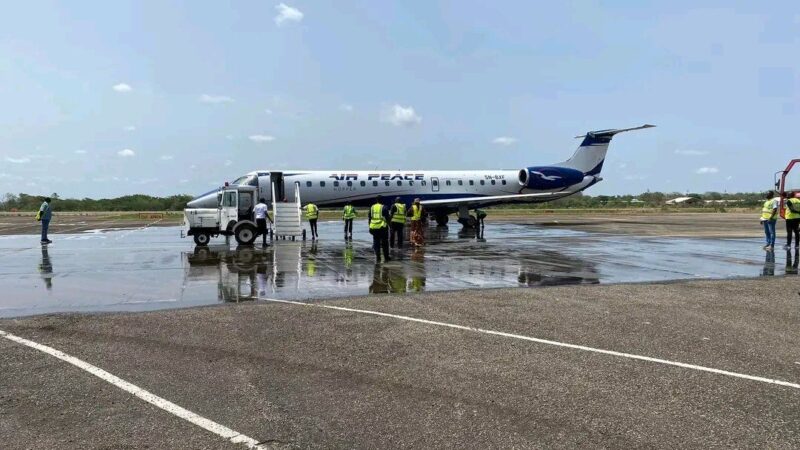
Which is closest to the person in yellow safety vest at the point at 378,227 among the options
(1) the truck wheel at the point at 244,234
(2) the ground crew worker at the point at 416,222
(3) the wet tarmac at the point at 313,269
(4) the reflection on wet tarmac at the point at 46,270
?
(3) the wet tarmac at the point at 313,269

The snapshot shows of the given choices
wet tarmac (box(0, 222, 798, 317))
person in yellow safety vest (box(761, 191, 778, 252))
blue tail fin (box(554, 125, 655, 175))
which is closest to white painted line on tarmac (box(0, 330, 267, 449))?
wet tarmac (box(0, 222, 798, 317))

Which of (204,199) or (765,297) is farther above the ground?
(204,199)

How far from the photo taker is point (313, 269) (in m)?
13.0

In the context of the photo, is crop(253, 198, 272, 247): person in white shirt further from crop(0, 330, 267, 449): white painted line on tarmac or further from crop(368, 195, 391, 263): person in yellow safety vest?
crop(0, 330, 267, 449): white painted line on tarmac

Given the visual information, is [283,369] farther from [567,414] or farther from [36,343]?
[36,343]

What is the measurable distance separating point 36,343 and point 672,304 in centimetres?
870

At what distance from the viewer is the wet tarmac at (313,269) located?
379 inches

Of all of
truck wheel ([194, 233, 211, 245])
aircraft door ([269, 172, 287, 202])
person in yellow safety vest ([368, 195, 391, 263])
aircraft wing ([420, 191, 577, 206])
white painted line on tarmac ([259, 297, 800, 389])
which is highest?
aircraft door ([269, 172, 287, 202])

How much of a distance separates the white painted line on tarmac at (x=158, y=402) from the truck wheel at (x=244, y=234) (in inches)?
493

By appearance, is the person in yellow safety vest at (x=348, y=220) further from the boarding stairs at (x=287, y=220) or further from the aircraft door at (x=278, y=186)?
the aircraft door at (x=278, y=186)

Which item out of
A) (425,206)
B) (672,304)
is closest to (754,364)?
(672,304)

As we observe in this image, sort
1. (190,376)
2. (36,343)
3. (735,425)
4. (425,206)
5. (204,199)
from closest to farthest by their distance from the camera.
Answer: (735,425) < (190,376) < (36,343) < (204,199) < (425,206)

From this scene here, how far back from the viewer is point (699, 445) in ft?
12.4

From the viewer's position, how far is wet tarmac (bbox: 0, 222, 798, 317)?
9625 millimetres
